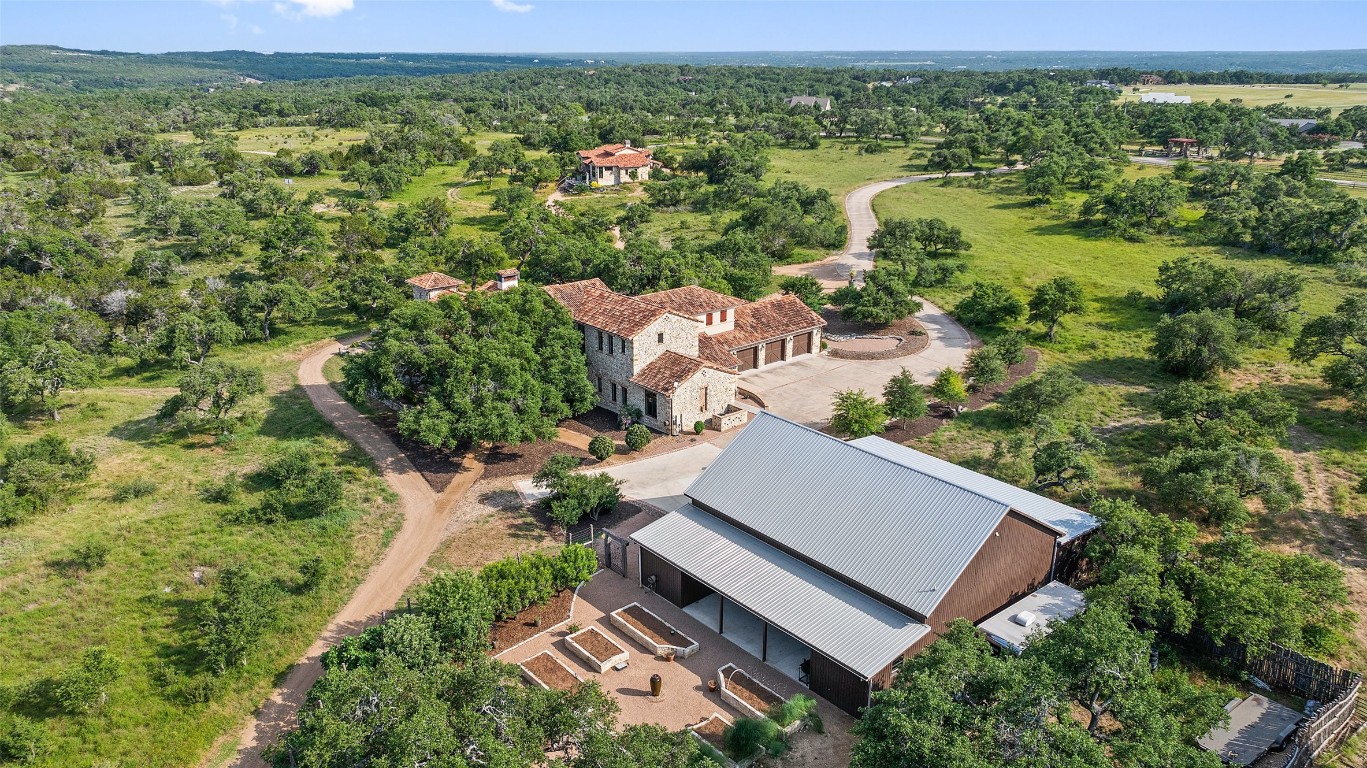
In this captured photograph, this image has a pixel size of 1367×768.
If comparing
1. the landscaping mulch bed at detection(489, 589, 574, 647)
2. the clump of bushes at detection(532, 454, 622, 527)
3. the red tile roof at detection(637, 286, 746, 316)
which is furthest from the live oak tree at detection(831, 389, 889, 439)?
the landscaping mulch bed at detection(489, 589, 574, 647)

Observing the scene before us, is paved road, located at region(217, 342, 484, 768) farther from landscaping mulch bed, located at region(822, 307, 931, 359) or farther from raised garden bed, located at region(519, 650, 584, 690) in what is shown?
landscaping mulch bed, located at region(822, 307, 931, 359)

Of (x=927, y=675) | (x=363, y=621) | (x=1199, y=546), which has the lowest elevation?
(x=363, y=621)

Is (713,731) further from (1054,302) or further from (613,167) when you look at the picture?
(613,167)

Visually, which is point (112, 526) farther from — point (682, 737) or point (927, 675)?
point (927, 675)

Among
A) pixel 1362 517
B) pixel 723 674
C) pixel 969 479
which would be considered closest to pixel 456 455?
pixel 723 674

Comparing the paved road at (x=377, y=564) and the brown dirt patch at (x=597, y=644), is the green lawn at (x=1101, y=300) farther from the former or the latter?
the paved road at (x=377, y=564)

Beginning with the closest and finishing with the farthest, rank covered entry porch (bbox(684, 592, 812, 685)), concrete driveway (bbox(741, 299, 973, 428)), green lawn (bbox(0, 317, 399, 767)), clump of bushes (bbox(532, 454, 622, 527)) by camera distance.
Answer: green lawn (bbox(0, 317, 399, 767)), covered entry porch (bbox(684, 592, 812, 685)), clump of bushes (bbox(532, 454, 622, 527)), concrete driveway (bbox(741, 299, 973, 428))
